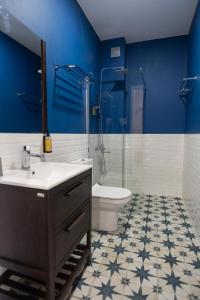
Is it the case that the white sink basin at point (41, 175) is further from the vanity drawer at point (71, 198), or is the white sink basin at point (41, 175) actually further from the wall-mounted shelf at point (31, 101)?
the wall-mounted shelf at point (31, 101)

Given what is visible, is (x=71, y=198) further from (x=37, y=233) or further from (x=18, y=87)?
(x=18, y=87)

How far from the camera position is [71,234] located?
1.25 metres

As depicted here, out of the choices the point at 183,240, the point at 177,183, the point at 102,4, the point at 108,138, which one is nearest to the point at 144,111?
the point at 108,138

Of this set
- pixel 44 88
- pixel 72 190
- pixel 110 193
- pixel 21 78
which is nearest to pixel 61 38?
pixel 44 88

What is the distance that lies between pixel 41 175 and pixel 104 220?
1.02 m

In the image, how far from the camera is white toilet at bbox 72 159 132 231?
2.02 m

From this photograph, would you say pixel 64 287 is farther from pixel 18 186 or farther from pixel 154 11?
pixel 154 11

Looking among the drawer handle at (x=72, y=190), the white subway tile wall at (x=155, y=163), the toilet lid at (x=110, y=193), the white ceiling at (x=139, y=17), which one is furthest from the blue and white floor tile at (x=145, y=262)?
the white ceiling at (x=139, y=17)

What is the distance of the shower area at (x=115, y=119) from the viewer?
9.61 feet

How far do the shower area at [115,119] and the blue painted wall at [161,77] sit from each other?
0.09m

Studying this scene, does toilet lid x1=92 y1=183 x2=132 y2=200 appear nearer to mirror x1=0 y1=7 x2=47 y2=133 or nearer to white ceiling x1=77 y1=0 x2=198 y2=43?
mirror x1=0 y1=7 x2=47 y2=133

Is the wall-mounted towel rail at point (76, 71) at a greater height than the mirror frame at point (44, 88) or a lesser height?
greater

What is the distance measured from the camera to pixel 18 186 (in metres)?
1.01

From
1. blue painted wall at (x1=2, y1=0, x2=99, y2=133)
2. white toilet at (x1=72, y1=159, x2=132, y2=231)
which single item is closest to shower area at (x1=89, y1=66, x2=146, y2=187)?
blue painted wall at (x1=2, y1=0, x2=99, y2=133)
